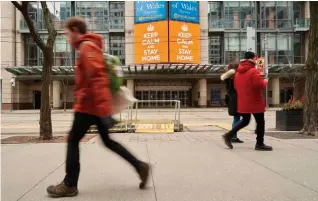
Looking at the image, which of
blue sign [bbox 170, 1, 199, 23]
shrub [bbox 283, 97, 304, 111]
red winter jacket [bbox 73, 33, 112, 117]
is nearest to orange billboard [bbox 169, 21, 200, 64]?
blue sign [bbox 170, 1, 199, 23]

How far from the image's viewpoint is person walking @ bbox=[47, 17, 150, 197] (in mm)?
3213

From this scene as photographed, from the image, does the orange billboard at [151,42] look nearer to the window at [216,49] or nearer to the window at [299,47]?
the window at [216,49]

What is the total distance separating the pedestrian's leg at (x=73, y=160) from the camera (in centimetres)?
336

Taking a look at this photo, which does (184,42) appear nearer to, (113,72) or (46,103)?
(46,103)

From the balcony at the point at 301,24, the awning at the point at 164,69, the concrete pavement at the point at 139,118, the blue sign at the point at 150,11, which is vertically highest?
the blue sign at the point at 150,11

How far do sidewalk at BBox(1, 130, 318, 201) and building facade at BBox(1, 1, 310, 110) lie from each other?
31.5m

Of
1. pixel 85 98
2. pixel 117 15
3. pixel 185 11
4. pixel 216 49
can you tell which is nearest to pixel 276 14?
pixel 216 49

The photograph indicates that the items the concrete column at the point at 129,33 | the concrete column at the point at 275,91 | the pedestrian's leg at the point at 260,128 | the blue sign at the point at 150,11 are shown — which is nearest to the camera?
the pedestrian's leg at the point at 260,128

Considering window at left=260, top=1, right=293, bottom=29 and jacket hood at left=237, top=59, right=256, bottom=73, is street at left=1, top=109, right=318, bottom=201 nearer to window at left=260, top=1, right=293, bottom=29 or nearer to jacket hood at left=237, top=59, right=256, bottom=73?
jacket hood at left=237, top=59, right=256, bottom=73

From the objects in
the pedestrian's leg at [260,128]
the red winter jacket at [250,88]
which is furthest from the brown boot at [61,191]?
the pedestrian's leg at [260,128]

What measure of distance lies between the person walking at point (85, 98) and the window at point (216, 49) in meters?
38.0

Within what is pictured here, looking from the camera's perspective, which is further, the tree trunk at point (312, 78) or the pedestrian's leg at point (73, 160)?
the tree trunk at point (312, 78)

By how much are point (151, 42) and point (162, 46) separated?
151 centimetres

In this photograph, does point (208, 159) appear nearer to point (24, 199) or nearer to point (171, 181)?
point (171, 181)
